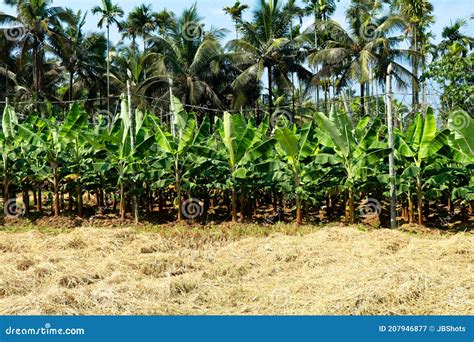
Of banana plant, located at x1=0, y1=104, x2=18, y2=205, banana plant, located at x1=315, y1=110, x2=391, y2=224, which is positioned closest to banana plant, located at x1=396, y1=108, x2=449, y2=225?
banana plant, located at x1=315, y1=110, x2=391, y2=224

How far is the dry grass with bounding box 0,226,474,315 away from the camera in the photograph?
5535 millimetres

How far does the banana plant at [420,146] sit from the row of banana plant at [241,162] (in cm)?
2

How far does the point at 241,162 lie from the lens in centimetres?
1188

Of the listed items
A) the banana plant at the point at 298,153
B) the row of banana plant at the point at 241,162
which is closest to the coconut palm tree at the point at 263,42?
the row of banana plant at the point at 241,162

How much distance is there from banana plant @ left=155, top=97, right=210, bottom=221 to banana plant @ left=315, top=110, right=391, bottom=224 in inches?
115

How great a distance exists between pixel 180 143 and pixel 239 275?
557 centimetres

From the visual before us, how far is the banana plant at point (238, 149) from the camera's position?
11719mm

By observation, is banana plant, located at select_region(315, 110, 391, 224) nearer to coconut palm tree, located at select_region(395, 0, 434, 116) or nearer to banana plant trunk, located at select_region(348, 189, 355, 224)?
banana plant trunk, located at select_region(348, 189, 355, 224)

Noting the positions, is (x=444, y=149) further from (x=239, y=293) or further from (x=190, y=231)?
(x=239, y=293)

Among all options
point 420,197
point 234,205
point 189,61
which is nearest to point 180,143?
point 234,205

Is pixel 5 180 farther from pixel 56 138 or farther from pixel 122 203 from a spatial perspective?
pixel 122 203

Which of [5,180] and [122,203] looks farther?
[5,180]

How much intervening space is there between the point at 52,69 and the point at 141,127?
28297 mm

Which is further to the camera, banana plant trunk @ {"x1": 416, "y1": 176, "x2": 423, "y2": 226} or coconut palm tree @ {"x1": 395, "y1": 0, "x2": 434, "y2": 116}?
coconut palm tree @ {"x1": 395, "y1": 0, "x2": 434, "y2": 116}
